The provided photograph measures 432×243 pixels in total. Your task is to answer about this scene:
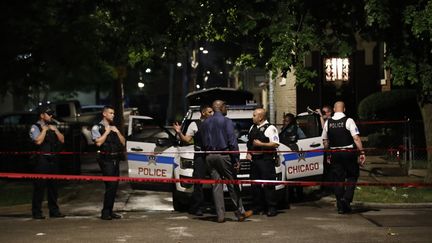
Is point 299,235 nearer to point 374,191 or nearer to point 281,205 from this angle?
point 281,205

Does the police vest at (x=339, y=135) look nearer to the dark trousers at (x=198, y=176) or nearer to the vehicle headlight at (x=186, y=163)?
the dark trousers at (x=198, y=176)

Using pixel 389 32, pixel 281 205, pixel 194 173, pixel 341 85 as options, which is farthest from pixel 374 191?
pixel 341 85

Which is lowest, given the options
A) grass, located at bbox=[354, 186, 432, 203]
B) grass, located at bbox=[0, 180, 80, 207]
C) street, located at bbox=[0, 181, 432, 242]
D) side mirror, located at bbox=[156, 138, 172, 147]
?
street, located at bbox=[0, 181, 432, 242]

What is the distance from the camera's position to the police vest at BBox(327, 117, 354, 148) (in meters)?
10.4

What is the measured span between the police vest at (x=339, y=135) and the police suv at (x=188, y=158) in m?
0.78

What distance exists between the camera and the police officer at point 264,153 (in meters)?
10.2

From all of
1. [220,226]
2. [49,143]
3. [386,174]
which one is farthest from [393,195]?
[49,143]

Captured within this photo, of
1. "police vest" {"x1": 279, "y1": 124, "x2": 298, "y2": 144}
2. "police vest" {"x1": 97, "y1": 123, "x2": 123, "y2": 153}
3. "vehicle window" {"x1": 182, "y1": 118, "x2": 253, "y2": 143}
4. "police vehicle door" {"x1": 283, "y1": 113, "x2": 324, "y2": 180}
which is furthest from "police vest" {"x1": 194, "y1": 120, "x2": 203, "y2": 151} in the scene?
"police vest" {"x1": 279, "y1": 124, "x2": 298, "y2": 144}

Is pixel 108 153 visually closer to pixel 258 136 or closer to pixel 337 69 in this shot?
pixel 258 136

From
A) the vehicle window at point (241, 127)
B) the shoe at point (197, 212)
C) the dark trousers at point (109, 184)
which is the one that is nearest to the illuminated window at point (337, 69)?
the vehicle window at point (241, 127)

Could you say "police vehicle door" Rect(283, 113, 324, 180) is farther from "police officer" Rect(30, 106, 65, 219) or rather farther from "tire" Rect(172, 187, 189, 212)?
"police officer" Rect(30, 106, 65, 219)

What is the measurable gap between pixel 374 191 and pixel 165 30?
5371 mm

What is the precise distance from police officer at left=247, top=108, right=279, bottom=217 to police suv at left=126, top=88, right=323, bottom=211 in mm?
321

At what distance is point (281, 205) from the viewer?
11492 millimetres
